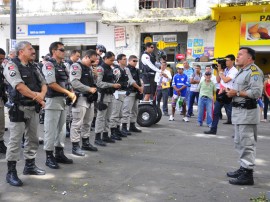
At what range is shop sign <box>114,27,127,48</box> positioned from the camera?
18.3 meters

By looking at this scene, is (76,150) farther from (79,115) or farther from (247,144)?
(247,144)

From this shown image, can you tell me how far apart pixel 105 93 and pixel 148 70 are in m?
2.61

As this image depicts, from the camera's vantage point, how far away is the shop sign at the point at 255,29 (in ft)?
50.1

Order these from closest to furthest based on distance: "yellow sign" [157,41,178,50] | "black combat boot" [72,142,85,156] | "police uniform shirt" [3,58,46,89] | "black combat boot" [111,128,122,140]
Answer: "police uniform shirt" [3,58,46,89] < "black combat boot" [72,142,85,156] < "black combat boot" [111,128,122,140] < "yellow sign" [157,41,178,50]

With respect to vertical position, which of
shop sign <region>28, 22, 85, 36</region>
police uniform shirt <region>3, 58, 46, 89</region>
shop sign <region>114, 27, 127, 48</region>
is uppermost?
shop sign <region>28, 22, 85, 36</region>

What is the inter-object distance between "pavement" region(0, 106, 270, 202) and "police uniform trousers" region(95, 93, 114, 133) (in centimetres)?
41

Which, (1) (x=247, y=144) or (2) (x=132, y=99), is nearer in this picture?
(1) (x=247, y=144)

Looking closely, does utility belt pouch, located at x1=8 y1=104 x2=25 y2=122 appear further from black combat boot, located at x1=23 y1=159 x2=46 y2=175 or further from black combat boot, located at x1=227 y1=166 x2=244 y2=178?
black combat boot, located at x1=227 y1=166 x2=244 y2=178

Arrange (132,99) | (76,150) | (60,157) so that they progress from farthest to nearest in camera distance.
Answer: (132,99) → (76,150) → (60,157)

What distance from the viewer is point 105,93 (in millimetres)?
7215

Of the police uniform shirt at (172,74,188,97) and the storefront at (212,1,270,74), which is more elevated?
the storefront at (212,1,270,74)

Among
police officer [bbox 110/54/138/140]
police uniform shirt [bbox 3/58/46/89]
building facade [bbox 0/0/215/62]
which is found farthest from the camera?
building facade [bbox 0/0/215/62]

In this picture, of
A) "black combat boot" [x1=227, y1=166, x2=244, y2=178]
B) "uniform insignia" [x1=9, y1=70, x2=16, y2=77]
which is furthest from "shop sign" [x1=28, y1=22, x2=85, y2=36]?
"black combat boot" [x1=227, y1=166, x2=244, y2=178]

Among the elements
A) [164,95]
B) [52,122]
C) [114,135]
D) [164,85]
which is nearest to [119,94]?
[114,135]
